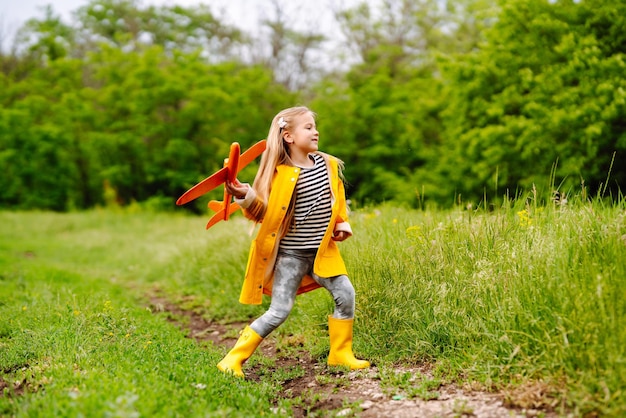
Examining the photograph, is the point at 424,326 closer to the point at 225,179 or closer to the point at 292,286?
the point at 292,286

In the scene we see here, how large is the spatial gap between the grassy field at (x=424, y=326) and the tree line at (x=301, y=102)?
768 centimetres

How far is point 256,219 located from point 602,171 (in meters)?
9.02

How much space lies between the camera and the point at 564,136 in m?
11.9

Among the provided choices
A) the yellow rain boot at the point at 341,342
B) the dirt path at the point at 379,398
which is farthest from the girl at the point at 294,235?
the dirt path at the point at 379,398

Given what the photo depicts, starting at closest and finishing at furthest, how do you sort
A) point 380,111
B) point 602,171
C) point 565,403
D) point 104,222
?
point 565,403, point 602,171, point 104,222, point 380,111

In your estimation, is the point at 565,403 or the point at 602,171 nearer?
the point at 565,403

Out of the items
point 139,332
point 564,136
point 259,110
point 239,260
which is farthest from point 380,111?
point 139,332

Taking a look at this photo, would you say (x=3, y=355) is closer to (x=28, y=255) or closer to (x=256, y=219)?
(x=256, y=219)

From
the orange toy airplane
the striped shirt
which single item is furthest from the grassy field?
the orange toy airplane

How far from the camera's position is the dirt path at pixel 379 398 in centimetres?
329

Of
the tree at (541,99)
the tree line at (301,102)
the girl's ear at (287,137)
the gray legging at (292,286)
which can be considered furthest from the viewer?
the tree line at (301,102)

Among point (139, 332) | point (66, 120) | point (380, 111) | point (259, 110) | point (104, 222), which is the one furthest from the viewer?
point (66, 120)

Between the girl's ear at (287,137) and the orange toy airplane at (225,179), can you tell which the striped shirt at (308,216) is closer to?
the girl's ear at (287,137)

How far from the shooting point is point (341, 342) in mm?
4508
